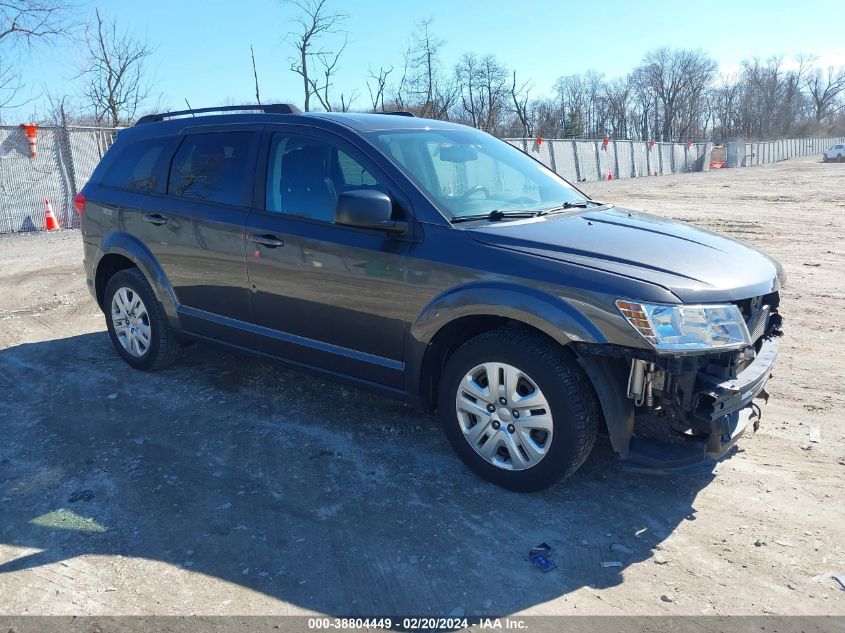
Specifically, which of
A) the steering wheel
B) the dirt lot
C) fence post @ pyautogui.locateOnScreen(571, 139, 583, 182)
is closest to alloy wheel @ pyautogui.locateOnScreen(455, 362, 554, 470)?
the dirt lot

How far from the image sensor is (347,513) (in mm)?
3420

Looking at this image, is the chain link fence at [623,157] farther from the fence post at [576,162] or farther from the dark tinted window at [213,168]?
the dark tinted window at [213,168]

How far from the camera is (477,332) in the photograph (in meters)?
3.69

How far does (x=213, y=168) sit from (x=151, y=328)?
140 centimetres

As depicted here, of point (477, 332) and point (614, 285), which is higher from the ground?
point (614, 285)

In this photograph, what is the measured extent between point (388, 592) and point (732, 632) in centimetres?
137

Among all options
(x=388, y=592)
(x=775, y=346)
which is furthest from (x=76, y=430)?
(x=775, y=346)

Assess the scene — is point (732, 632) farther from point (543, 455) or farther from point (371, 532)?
point (371, 532)

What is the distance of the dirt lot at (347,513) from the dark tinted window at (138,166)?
4.99 feet

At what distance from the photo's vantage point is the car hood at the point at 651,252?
3109mm

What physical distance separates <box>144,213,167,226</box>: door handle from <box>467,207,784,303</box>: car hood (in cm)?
256

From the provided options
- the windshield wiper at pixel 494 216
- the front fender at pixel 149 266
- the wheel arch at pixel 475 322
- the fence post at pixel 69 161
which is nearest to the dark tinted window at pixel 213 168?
the front fender at pixel 149 266

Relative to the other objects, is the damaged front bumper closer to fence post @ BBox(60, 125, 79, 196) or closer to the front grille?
the front grille

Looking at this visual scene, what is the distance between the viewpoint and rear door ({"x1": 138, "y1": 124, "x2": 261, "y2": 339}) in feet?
14.7
